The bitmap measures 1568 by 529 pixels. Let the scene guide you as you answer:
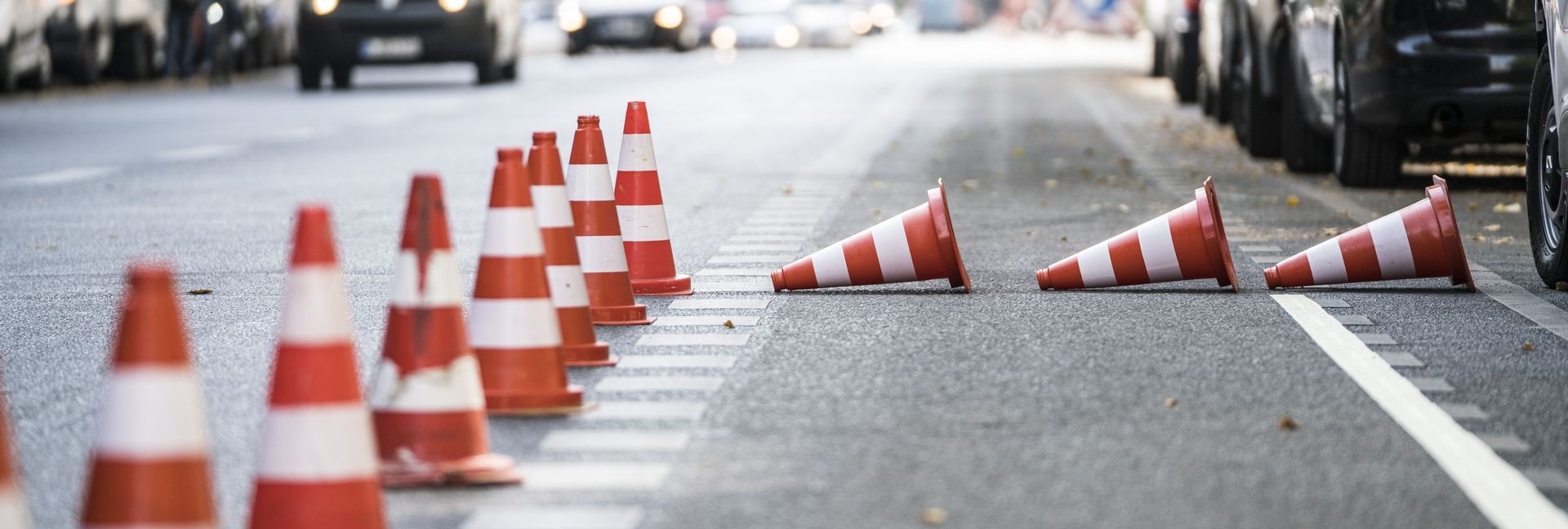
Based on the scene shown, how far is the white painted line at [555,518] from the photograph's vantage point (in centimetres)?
440

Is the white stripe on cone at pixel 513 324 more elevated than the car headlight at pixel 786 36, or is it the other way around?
the white stripe on cone at pixel 513 324

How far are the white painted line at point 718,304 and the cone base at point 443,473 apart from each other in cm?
302

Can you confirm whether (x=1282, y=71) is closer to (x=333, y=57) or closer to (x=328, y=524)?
(x=328, y=524)

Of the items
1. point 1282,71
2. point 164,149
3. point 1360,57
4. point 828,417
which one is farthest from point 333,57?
point 828,417

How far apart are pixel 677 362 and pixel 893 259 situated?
1780 millimetres

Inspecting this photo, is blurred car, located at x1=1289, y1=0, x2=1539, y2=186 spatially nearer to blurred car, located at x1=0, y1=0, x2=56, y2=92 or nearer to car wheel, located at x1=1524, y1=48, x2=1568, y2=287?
car wheel, located at x1=1524, y1=48, x2=1568, y2=287

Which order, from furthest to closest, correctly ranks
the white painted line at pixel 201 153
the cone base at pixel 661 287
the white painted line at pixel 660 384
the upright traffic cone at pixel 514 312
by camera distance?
the white painted line at pixel 201 153 → the cone base at pixel 661 287 → the white painted line at pixel 660 384 → the upright traffic cone at pixel 514 312

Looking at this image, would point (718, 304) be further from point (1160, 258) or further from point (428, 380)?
point (428, 380)

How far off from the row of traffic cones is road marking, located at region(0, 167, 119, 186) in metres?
7.41

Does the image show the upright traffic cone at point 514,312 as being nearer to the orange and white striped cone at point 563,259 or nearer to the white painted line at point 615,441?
the white painted line at point 615,441

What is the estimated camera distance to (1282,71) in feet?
47.4

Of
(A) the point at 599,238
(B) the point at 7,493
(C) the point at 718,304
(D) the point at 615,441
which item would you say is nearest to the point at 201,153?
(C) the point at 718,304

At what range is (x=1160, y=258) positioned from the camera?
26.8ft

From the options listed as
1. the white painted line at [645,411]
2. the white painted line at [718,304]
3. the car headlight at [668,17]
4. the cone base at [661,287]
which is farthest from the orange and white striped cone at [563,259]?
the car headlight at [668,17]
